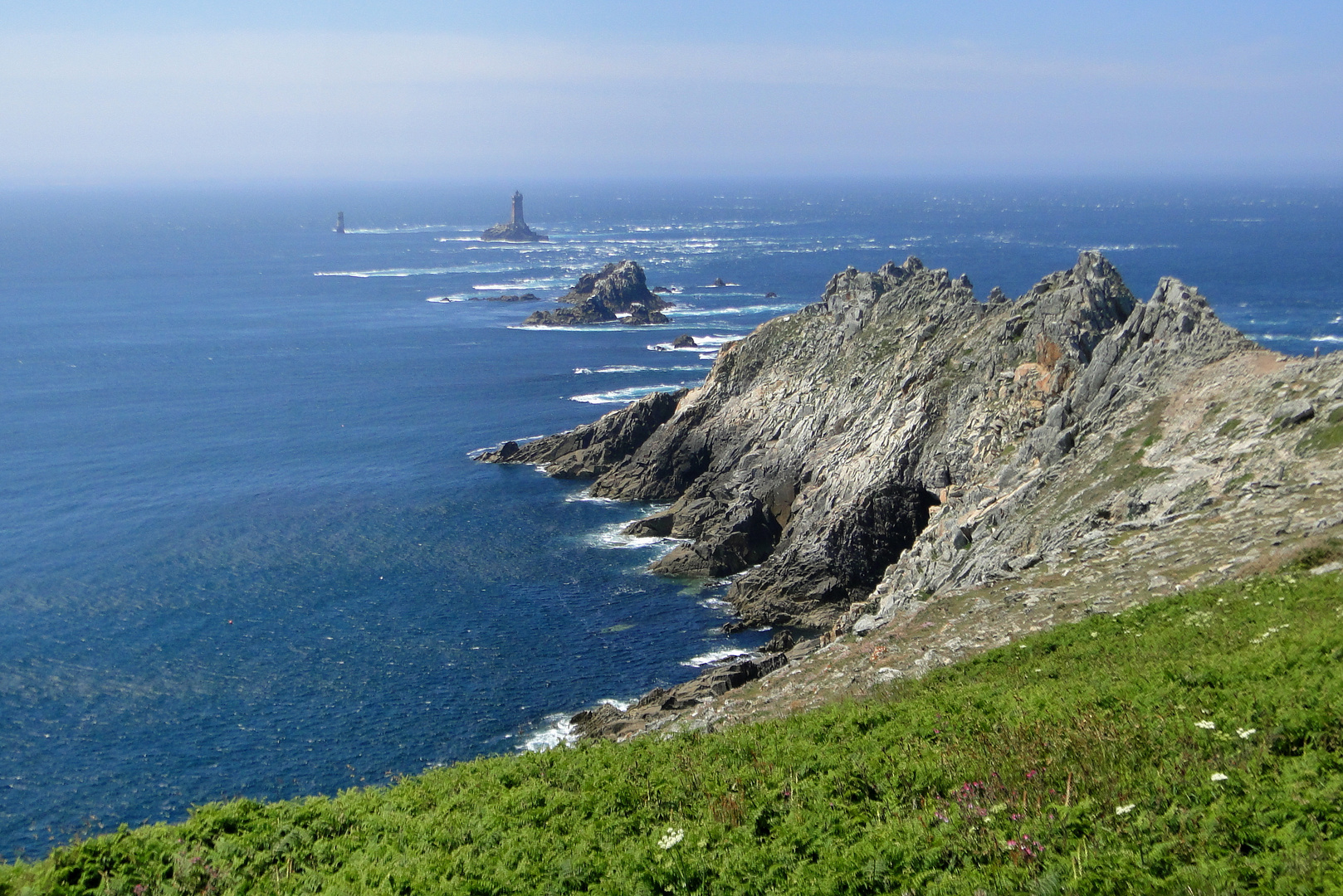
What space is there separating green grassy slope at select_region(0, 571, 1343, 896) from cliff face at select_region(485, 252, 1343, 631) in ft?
58.9

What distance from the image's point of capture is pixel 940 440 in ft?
191

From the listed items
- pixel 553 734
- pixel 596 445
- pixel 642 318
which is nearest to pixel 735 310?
pixel 642 318

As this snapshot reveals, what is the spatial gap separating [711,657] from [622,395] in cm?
6032

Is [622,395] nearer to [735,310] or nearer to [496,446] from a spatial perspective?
[496,446]

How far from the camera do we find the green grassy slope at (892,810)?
42.6 ft

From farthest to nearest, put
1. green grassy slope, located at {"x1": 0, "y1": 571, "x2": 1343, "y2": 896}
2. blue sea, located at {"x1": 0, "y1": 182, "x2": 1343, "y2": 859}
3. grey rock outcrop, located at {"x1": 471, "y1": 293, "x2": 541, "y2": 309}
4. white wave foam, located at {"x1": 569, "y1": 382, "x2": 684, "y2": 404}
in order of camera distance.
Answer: grey rock outcrop, located at {"x1": 471, "y1": 293, "x2": 541, "y2": 309}, white wave foam, located at {"x1": 569, "y1": 382, "x2": 684, "y2": 404}, blue sea, located at {"x1": 0, "y1": 182, "x2": 1343, "y2": 859}, green grassy slope, located at {"x1": 0, "y1": 571, "x2": 1343, "y2": 896}

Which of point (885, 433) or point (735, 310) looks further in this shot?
point (735, 310)

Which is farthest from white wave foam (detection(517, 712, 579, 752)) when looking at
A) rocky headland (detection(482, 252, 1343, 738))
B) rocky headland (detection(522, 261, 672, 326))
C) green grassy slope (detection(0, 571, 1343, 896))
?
rocky headland (detection(522, 261, 672, 326))

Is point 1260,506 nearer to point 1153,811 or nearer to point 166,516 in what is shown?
point 1153,811

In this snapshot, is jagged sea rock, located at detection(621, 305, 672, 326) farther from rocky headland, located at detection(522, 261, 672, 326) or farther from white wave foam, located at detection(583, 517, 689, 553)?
white wave foam, located at detection(583, 517, 689, 553)

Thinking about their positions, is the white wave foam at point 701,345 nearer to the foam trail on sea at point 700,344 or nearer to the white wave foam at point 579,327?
the foam trail on sea at point 700,344

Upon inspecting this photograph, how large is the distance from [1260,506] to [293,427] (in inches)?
3256

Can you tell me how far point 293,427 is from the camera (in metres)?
94.9

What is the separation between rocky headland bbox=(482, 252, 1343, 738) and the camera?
106ft
